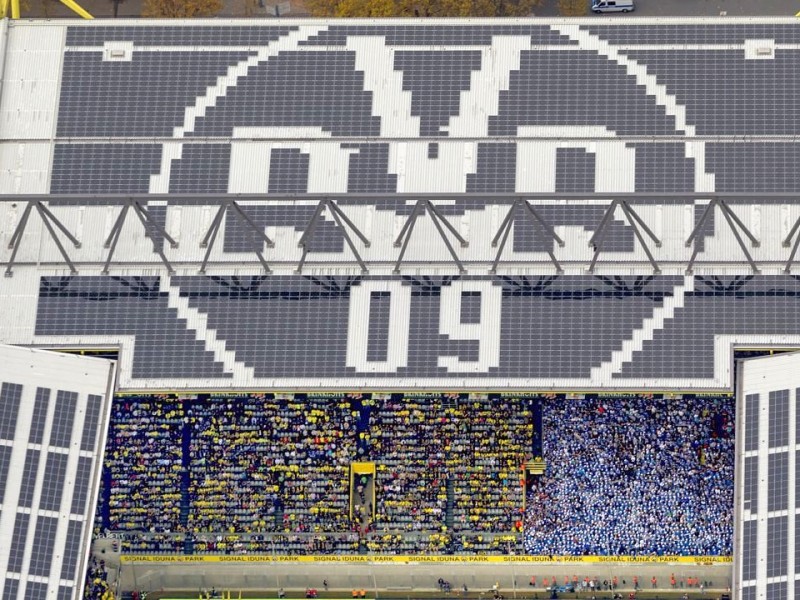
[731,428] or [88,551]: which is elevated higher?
[731,428]

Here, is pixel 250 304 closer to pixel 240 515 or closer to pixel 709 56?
pixel 240 515

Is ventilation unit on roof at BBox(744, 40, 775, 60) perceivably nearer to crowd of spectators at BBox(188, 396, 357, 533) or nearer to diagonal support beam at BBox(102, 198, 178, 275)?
crowd of spectators at BBox(188, 396, 357, 533)

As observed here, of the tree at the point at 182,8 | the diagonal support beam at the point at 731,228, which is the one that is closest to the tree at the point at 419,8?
the tree at the point at 182,8

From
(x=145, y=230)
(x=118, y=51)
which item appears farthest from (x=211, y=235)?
(x=118, y=51)

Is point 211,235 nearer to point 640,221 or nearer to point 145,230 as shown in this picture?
point 145,230

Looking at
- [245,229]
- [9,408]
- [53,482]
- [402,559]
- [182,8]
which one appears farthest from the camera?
[182,8]

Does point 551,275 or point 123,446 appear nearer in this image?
point 551,275

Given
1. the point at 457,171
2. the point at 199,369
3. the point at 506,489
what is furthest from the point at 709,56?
the point at 199,369
